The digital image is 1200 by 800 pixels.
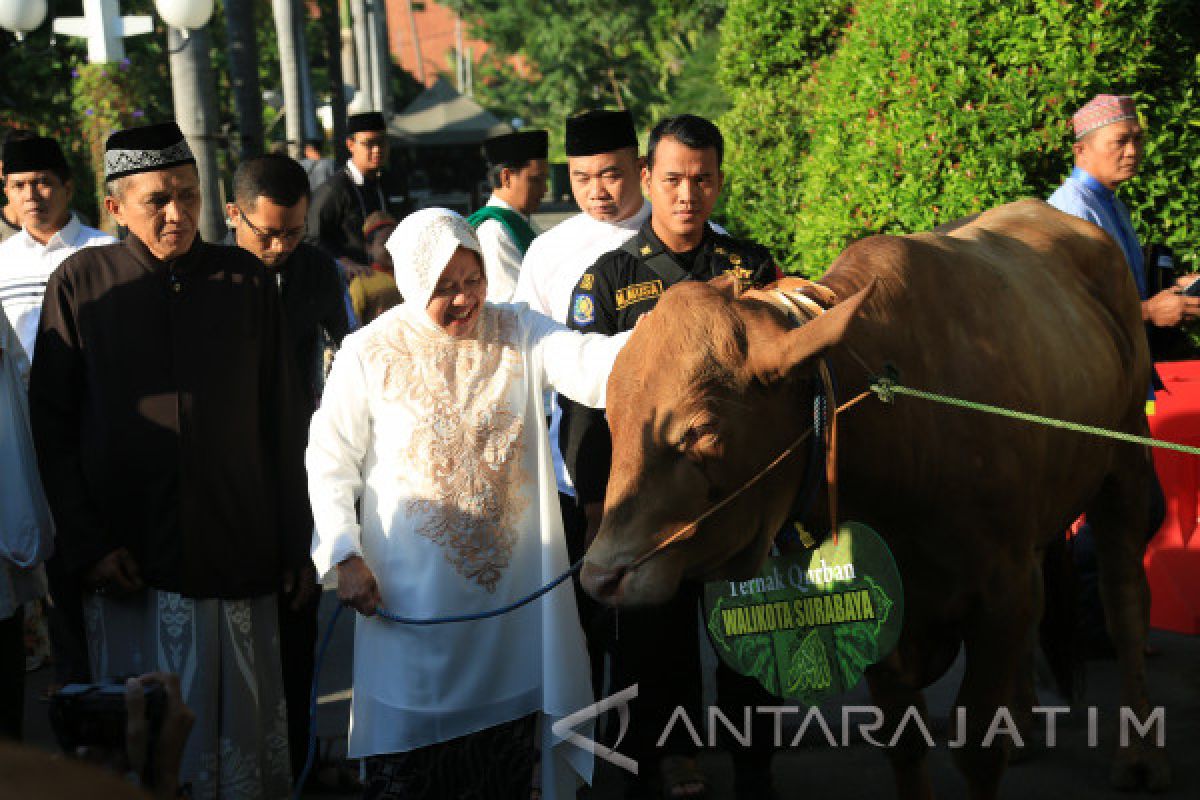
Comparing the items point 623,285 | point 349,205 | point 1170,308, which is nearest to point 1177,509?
point 1170,308

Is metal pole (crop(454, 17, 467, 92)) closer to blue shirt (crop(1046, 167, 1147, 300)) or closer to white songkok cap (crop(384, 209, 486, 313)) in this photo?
blue shirt (crop(1046, 167, 1147, 300))

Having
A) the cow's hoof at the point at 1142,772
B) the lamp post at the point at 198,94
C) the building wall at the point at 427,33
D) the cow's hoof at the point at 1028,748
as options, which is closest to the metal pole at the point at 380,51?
the lamp post at the point at 198,94

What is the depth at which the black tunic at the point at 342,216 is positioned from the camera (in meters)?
9.72

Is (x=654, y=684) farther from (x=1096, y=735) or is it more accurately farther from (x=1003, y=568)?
(x=1096, y=735)

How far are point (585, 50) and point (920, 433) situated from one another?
48381mm

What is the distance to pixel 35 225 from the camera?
6312 millimetres

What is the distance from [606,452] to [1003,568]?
1.36m

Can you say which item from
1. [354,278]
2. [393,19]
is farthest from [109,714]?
[393,19]

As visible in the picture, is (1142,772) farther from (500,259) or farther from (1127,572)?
(500,259)

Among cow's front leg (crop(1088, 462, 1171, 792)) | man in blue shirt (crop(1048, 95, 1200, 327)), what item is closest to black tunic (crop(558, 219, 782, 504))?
cow's front leg (crop(1088, 462, 1171, 792))

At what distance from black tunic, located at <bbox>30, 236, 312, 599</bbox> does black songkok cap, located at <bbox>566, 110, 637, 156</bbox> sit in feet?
6.39

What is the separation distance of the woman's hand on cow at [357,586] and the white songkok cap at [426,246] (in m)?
0.72

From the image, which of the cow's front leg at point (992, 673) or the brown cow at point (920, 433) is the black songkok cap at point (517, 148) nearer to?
the brown cow at point (920, 433)

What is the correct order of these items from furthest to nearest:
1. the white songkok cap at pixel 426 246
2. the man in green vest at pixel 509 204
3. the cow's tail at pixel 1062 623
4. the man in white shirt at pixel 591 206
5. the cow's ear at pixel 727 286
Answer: the man in green vest at pixel 509 204, the man in white shirt at pixel 591 206, the cow's tail at pixel 1062 623, the white songkok cap at pixel 426 246, the cow's ear at pixel 727 286
